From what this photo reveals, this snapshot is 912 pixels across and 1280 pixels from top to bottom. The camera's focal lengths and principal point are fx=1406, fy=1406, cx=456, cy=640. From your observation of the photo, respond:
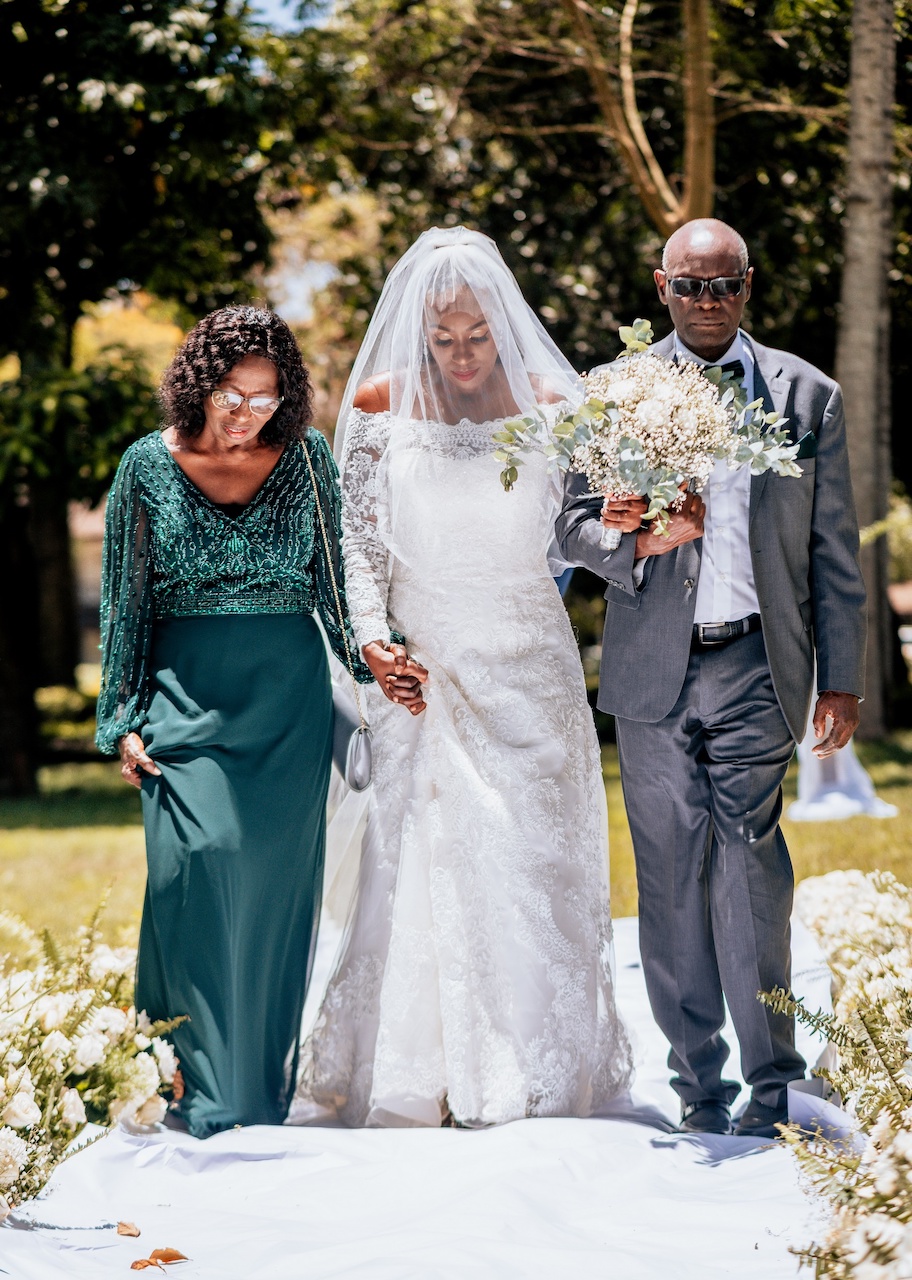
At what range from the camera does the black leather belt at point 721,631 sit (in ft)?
13.5

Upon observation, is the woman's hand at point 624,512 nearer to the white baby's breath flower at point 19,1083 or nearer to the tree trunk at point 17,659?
the white baby's breath flower at point 19,1083

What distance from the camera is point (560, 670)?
4.49 meters

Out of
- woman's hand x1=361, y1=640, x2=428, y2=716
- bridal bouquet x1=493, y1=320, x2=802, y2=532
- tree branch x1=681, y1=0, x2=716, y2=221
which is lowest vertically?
woman's hand x1=361, y1=640, x2=428, y2=716

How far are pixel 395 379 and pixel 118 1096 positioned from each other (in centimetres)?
232

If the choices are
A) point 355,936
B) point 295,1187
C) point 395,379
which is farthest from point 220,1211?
point 395,379

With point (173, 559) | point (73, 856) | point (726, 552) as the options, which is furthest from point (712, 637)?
point (73, 856)

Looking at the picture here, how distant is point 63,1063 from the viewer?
389cm

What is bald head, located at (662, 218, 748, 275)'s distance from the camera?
3.98 m

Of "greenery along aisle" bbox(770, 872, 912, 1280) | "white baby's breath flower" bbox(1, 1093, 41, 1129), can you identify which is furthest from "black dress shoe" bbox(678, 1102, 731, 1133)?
"white baby's breath flower" bbox(1, 1093, 41, 1129)

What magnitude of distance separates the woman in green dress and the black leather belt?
0.88m

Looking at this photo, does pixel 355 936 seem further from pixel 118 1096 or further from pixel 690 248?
pixel 690 248

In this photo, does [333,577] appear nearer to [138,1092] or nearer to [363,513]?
[363,513]

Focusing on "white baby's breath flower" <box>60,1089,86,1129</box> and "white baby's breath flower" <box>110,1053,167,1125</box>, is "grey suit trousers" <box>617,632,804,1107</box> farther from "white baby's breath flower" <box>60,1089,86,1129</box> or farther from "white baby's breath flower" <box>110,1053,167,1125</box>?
"white baby's breath flower" <box>60,1089,86,1129</box>

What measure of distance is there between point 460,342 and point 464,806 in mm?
1443
